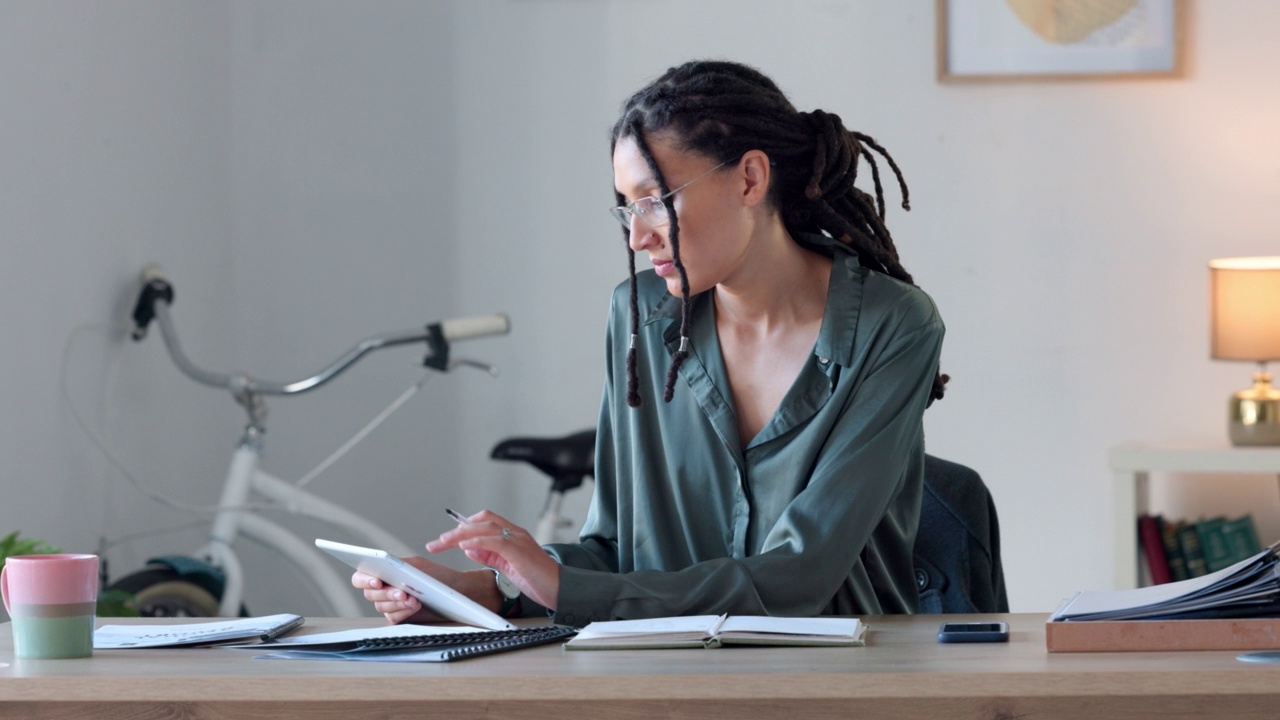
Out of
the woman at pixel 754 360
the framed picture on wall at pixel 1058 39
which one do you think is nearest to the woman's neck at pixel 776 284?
the woman at pixel 754 360

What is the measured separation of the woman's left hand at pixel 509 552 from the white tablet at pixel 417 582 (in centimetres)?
3

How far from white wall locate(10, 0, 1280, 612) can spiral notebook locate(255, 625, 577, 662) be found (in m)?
1.91

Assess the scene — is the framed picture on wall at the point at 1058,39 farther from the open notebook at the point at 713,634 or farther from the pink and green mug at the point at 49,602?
the pink and green mug at the point at 49,602

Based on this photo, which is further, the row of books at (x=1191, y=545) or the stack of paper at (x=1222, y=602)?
the row of books at (x=1191, y=545)

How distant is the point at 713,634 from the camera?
48.3 inches

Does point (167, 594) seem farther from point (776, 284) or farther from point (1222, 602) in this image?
point (1222, 602)

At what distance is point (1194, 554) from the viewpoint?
9.86 ft

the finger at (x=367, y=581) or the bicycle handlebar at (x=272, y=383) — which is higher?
the bicycle handlebar at (x=272, y=383)

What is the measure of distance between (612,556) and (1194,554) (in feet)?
5.73

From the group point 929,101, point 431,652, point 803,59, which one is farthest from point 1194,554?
point 431,652

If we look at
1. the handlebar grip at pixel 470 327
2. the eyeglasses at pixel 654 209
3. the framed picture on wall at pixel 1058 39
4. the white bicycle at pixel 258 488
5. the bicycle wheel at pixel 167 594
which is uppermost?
the framed picture on wall at pixel 1058 39

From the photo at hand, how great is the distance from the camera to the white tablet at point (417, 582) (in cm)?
131

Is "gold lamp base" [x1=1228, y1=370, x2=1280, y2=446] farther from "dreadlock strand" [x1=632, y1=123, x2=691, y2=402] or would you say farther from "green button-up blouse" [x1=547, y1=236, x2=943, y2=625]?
"dreadlock strand" [x1=632, y1=123, x2=691, y2=402]

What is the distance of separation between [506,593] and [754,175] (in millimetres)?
540
